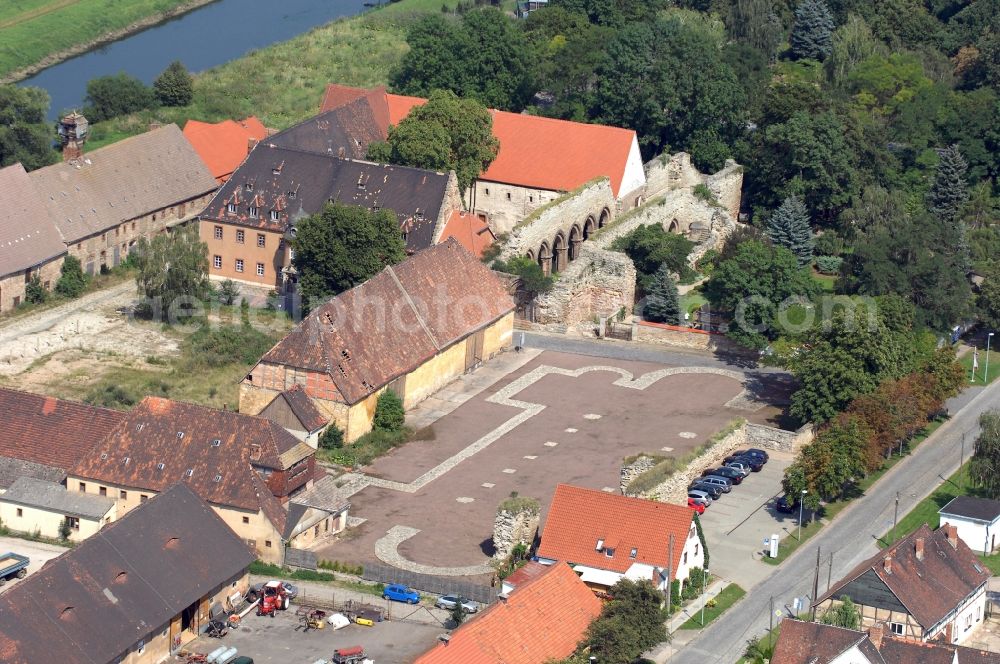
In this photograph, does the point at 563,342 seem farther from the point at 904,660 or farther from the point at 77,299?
the point at 904,660

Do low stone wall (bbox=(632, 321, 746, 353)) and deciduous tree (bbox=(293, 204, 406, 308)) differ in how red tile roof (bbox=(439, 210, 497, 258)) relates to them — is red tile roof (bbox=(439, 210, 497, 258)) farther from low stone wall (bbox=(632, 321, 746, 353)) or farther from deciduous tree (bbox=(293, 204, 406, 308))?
low stone wall (bbox=(632, 321, 746, 353))

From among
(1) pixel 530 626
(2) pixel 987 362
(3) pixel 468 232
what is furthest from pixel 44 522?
(2) pixel 987 362

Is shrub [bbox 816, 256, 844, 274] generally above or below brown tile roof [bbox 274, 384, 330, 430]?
below

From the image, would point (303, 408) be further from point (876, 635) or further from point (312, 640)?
point (876, 635)

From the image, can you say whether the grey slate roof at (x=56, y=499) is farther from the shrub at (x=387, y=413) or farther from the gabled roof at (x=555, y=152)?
the gabled roof at (x=555, y=152)

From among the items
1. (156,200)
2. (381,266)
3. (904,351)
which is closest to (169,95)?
(156,200)

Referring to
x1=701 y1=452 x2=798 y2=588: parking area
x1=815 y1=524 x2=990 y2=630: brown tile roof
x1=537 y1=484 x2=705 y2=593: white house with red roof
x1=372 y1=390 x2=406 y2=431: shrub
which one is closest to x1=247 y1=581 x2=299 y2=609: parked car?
x1=537 y1=484 x2=705 y2=593: white house with red roof
